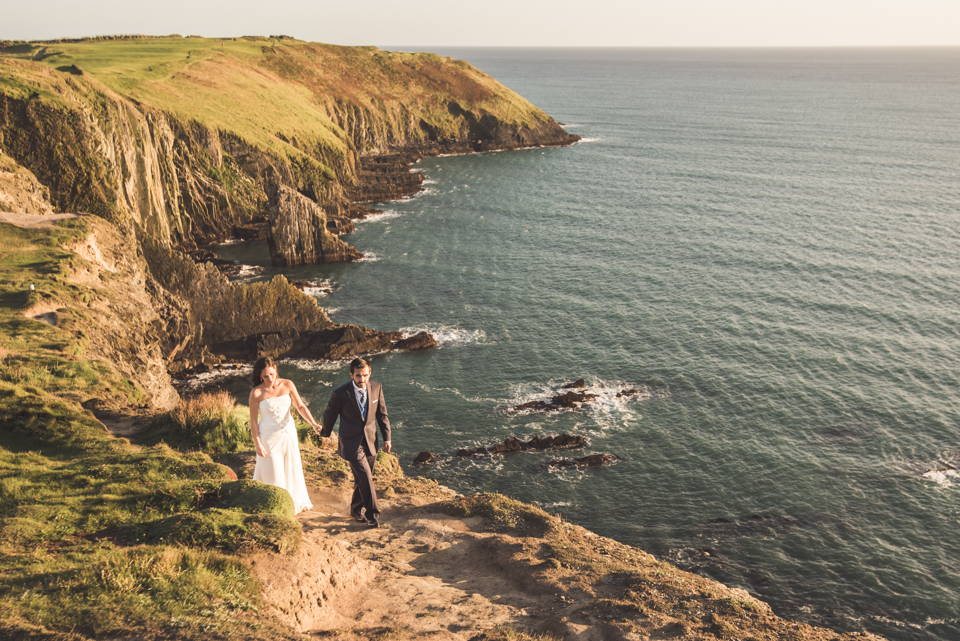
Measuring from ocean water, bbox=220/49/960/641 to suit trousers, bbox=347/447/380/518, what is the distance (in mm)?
17836

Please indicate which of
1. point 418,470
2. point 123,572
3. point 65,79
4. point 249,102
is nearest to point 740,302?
point 418,470

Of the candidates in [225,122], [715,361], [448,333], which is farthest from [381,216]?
[715,361]

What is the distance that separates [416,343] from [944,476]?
33.0m

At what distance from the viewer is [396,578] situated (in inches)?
504

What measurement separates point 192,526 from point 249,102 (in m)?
97.1

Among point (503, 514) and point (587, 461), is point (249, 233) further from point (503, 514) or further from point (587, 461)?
point (503, 514)

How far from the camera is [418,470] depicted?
34969 millimetres

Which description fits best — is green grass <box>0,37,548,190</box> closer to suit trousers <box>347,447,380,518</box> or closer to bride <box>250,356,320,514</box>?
bride <box>250,356,320,514</box>

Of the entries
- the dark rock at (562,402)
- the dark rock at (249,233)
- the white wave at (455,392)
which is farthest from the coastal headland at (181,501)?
the dark rock at (249,233)

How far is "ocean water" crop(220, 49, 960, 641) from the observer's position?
3012cm

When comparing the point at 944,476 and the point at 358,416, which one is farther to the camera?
the point at 944,476

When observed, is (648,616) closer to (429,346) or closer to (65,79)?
(429,346)

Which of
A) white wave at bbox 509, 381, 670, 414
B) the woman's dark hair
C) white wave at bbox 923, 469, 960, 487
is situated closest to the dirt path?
the woman's dark hair

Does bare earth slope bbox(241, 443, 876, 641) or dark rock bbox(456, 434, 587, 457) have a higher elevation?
bare earth slope bbox(241, 443, 876, 641)
